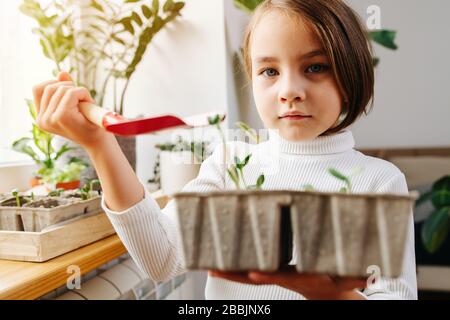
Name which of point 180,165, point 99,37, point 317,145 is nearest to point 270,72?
point 317,145

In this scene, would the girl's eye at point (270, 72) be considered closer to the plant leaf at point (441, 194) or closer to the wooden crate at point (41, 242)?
the wooden crate at point (41, 242)

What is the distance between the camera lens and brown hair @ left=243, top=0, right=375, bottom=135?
446 mm

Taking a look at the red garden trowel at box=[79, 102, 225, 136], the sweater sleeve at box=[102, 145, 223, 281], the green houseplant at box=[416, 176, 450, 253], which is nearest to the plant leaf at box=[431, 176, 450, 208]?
the green houseplant at box=[416, 176, 450, 253]

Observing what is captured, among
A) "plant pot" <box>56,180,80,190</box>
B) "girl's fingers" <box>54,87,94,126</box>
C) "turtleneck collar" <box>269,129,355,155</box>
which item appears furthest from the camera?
"plant pot" <box>56,180,80,190</box>

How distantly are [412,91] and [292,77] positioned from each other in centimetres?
137

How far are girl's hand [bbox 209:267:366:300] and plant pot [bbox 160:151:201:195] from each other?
2.34 feet

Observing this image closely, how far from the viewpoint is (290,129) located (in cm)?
42

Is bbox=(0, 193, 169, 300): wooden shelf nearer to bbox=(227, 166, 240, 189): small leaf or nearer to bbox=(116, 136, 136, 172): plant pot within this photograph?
bbox=(116, 136, 136, 172): plant pot

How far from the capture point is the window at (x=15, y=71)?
3.63ft

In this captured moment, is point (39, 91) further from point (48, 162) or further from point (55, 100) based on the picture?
point (48, 162)

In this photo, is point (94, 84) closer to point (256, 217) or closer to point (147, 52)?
point (147, 52)

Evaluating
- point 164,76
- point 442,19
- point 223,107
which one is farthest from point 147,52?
point 442,19

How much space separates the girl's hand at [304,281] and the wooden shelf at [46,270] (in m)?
0.41

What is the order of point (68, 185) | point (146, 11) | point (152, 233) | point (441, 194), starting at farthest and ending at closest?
point (441, 194) → point (146, 11) → point (68, 185) → point (152, 233)
